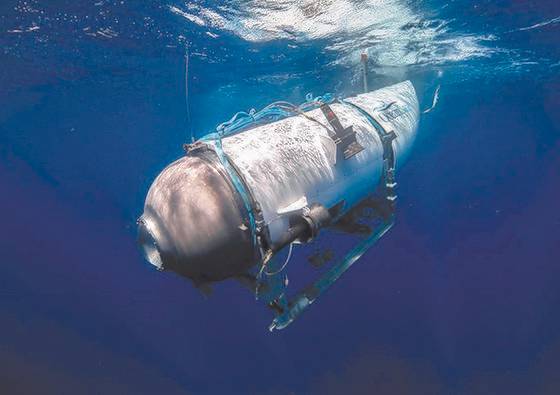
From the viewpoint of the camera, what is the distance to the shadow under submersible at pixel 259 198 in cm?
261

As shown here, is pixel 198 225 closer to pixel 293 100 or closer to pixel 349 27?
pixel 349 27

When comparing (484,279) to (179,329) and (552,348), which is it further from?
(179,329)

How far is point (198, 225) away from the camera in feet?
8.46

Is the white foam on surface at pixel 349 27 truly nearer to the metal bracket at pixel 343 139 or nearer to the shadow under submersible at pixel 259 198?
the shadow under submersible at pixel 259 198

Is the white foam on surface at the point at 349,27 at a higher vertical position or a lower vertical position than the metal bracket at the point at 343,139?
higher


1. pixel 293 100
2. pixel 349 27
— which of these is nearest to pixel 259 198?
pixel 349 27

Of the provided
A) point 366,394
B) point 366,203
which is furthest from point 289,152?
point 366,394

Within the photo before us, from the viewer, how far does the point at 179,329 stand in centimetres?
1908

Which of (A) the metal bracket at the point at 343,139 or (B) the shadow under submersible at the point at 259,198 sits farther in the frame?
Result: (A) the metal bracket at the point at 343,139

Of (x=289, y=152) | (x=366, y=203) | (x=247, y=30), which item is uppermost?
(x=247, y=30)

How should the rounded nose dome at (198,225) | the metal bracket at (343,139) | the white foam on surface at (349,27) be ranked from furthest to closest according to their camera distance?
the white foam on surface at (349,27), the metal bracket at (343,139), the rounded nose dome at (198,225)

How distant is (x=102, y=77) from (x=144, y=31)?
456cm

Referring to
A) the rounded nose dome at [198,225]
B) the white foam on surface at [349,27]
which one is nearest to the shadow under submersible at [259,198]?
the rounded nose dome at [198,225]

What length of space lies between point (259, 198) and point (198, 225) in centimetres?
56
